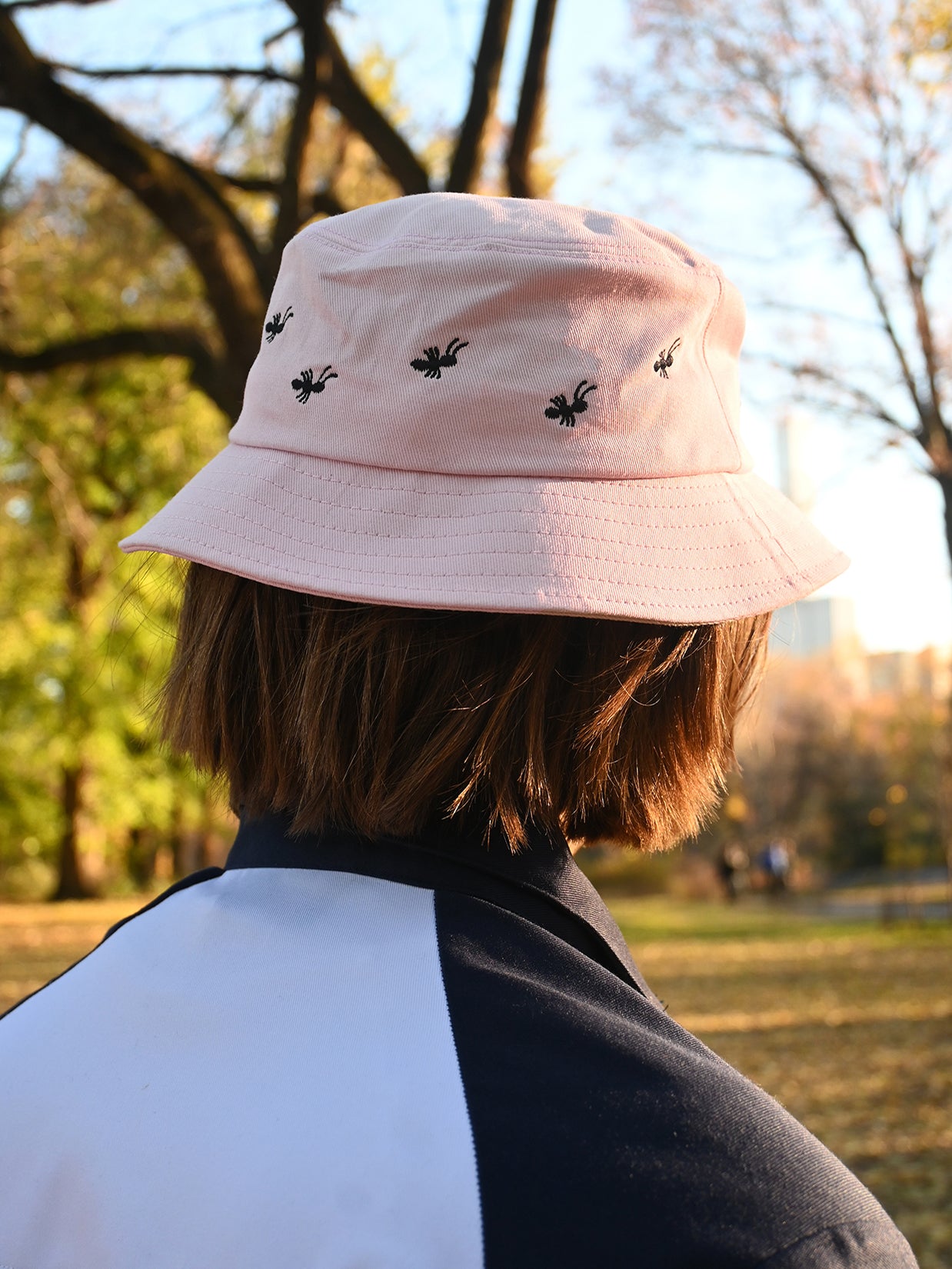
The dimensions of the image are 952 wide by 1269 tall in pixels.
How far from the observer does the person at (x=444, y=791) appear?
2.56ft

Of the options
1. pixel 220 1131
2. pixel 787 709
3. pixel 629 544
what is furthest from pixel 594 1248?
pixel 787 709

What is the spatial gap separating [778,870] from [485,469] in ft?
91.3

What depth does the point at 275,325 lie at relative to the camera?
1.21 meters

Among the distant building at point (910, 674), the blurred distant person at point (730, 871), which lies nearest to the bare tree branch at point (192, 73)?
the distant building at point (910, 674)

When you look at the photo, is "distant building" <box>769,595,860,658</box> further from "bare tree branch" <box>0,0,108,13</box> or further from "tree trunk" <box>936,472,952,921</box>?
"bare tree branch" <box>0,0,108,13</box>

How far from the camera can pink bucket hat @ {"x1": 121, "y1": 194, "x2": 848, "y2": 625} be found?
3.32 ft

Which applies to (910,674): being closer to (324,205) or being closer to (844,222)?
(844,222)

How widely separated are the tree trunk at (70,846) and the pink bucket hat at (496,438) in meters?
23.3

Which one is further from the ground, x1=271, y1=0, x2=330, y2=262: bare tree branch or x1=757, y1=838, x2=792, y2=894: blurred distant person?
x1=271, y1=0, x2=330, y2=262: bare tree branch

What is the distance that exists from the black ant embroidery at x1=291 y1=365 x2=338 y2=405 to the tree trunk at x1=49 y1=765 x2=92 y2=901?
23.2 meters

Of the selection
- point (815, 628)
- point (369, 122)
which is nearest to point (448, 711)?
point (369, 122)

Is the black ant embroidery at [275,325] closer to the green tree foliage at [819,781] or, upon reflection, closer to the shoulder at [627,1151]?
the shoulder at [627,1151]

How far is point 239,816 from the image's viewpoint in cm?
116

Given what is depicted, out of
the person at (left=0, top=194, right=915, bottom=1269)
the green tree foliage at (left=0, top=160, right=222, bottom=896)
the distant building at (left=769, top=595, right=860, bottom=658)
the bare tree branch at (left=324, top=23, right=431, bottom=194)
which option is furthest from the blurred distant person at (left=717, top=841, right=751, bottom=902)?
the person at (left=0, top=194, right=915, bottom=1269)
